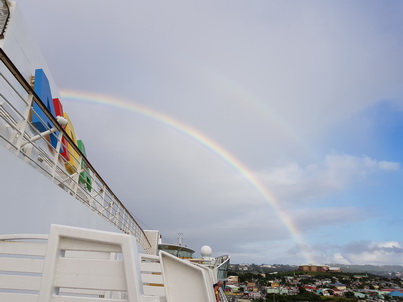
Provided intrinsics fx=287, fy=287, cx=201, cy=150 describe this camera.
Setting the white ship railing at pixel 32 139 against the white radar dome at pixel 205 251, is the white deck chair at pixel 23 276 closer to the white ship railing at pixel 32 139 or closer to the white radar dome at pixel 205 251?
the white ship railing at pixel 32 139

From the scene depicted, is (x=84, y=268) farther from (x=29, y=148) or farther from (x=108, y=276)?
(x=29, y=148)

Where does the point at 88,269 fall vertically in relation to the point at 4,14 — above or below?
below

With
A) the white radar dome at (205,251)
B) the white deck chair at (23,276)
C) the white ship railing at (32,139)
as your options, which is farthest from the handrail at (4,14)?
the white radar dome at (205,251)

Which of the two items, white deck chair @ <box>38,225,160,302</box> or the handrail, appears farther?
the handrail

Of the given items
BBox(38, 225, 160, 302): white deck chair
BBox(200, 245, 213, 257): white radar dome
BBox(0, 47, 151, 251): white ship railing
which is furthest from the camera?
BBox(200, 245, 213, 257): white radar dome

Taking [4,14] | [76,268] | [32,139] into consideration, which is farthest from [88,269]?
[4,14]

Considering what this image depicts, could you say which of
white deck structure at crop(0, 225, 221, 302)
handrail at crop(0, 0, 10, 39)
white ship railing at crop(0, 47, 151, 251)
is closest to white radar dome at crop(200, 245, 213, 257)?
white ship railing at crop(0, 47, 151, 251)

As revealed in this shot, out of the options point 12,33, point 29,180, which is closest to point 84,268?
point 29,180

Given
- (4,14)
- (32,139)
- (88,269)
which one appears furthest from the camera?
(4,14)

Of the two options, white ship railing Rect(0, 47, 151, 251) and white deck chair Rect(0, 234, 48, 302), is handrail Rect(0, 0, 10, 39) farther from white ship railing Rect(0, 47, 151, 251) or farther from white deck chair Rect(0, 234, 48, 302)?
white deck chair Rect(0, 234, 48, 302)

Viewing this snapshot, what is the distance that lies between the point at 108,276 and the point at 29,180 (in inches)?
91.2

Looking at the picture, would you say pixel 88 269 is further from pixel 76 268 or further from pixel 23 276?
pixel 23 276

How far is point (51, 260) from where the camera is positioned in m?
1.00

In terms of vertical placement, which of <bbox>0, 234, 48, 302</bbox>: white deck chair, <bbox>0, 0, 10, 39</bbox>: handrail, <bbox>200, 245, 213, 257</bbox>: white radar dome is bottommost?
<bbox>0, 234, 48, 302</bbox>: white deck chair
